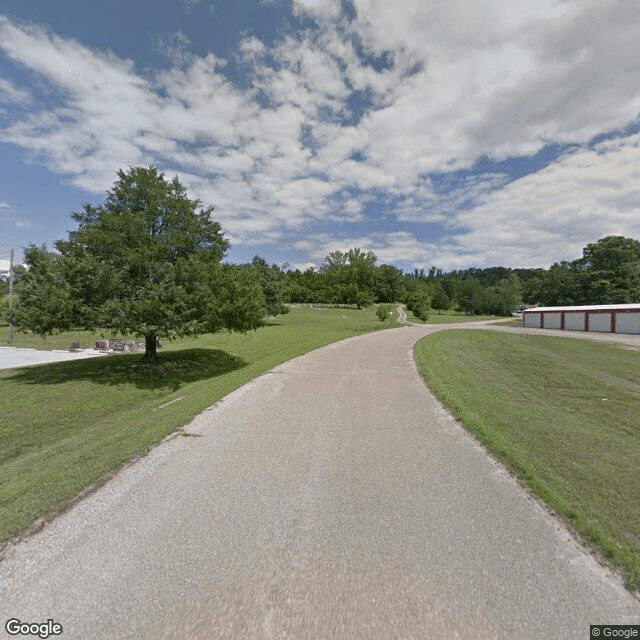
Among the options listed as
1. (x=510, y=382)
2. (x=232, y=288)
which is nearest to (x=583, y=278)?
(x=510, y=382)

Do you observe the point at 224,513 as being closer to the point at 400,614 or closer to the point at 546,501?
the point at 400,614

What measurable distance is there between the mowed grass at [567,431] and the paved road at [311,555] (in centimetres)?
31

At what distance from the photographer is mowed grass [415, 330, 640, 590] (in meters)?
3.43

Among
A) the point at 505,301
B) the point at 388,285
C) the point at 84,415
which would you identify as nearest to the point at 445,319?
the point at 505,301

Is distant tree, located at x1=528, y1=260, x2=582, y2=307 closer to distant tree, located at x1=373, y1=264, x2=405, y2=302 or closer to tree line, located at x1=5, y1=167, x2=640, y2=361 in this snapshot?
distant tree, located at x1=373, y1=264, x2=405, y2=302

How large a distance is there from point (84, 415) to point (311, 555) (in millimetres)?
8941

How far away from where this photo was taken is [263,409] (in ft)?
24.1

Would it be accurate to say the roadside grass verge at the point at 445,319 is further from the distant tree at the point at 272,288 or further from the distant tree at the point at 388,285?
the distant tree at the point at 272,288

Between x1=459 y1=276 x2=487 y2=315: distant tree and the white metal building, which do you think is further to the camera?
x1=459 y1=276 x2=487 y2=315: distant tree

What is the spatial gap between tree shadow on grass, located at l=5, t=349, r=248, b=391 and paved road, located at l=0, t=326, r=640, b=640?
8333mm

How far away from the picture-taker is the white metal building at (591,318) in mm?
33906

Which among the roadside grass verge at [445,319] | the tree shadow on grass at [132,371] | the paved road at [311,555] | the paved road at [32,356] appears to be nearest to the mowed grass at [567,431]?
the paved road at [311,555]

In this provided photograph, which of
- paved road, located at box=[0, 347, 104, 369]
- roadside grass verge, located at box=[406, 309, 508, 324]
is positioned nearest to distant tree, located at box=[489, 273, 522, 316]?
roadside grass verge, located at box=[406, 309, 508, 324]

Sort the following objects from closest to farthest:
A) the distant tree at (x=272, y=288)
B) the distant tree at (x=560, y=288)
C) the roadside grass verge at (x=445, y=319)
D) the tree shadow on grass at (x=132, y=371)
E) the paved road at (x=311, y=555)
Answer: the paved road at (x=311, y=555)
the tree shadow on grass at (x=132, y=371)
the distant tree at (x=272, y=288)
the roadside grass verge at (x=445, y=319)
the distant tree at (x=560, y=288)
